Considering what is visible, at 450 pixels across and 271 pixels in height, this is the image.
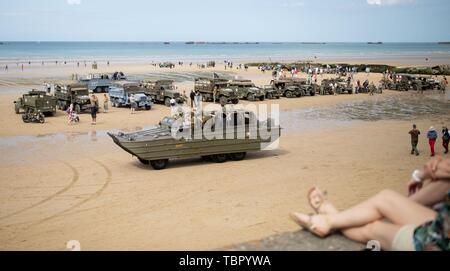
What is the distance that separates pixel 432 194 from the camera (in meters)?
3.87

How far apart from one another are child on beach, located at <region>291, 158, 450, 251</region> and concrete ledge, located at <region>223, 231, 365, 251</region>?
0.19ft

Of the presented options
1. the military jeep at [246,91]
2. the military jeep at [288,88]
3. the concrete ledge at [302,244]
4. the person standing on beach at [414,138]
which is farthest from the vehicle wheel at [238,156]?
the military jeep at [288,88]

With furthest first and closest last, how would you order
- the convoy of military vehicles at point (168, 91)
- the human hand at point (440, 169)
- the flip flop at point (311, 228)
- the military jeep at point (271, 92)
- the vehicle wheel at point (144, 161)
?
the military jeep at point (271, 92) < the convoy of military vehicles at point (168, 91) < the vehicle wheel at point (144, 161) < the flip flop at point (311, 228) < the human hand at point (440, 169)

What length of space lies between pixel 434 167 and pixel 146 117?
75.5ft

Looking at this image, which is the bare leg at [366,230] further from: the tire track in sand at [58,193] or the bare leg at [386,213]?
the tire track in sand at [58,193]

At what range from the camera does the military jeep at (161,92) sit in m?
31.1

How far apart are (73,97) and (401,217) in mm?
26810

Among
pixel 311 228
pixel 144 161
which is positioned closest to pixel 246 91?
pixel 144 161

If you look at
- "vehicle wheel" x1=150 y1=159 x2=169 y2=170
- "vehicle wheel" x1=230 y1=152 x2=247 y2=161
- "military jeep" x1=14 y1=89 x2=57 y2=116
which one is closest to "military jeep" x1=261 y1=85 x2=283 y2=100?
"military jeep" x1=14 y1=89 x2=57 y2=116

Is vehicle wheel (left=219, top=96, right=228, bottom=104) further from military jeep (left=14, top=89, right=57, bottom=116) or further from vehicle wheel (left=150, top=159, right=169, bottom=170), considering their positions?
vehicle wheel (left=150, top=159, right=169, bottom=170)

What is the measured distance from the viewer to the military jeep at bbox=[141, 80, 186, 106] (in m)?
31.1

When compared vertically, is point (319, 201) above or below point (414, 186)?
below

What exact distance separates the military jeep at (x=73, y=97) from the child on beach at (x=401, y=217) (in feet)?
82.8

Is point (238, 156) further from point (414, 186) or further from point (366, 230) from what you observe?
point (366, 230)
